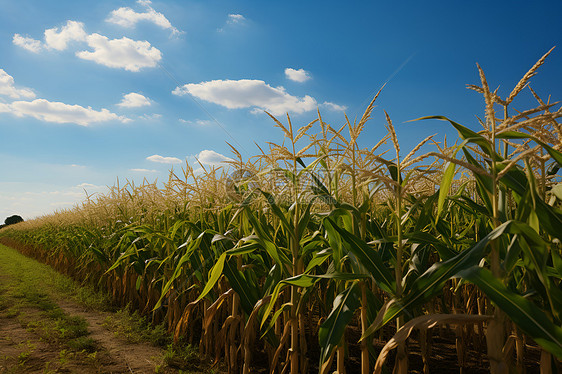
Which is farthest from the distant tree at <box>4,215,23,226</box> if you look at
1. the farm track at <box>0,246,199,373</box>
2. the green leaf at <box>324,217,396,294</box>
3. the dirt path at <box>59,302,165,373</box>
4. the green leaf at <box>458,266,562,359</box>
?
the green leaf at <box>458,266,562,359</box>

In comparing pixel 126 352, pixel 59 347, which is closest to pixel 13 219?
pixel 59 347

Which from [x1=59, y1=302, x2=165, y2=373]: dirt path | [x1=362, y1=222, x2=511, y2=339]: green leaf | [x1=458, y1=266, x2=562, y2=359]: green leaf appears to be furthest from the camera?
[x1=59, y1=302, x2=165, y2=373]: dirt path

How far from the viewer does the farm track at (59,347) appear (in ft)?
11.8

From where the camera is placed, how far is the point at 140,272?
5.56 meters

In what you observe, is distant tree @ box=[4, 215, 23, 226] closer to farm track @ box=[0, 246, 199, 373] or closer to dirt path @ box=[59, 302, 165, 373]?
farm track @ box=[0, 246, 199, 373]

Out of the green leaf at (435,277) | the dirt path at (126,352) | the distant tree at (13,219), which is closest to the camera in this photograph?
the green leaf at (435,277)

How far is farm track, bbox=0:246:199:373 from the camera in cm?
360

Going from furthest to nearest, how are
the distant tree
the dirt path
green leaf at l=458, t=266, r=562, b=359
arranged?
1. the distant tree
2. the dirt path
3. green leaf at l=458, t=266, r=562, b=359

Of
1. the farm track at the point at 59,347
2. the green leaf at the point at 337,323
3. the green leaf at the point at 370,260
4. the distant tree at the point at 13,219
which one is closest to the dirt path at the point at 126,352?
the farm track at the point at 59,347

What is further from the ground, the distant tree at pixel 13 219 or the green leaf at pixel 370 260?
the distant tree at pixel 13 219

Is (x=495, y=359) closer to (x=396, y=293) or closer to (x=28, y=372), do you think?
(x=396, y=293)

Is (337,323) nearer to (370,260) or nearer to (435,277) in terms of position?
(370,260)

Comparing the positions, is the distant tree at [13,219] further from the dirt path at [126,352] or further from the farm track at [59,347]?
the dirt path at [126,352]

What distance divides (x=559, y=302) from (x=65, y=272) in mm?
12946
